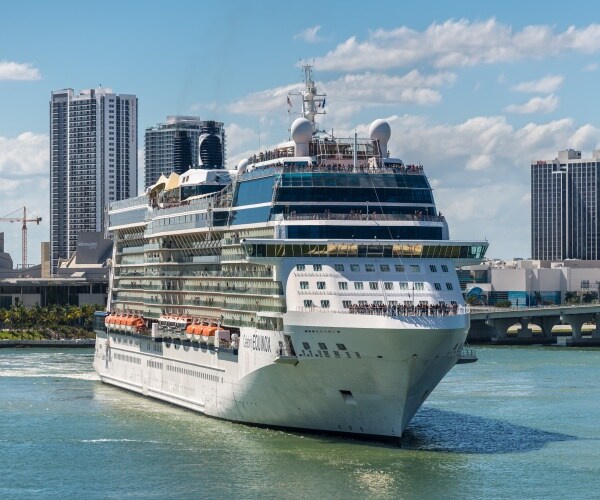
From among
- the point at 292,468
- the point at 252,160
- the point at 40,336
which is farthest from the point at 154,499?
the point at 40,336

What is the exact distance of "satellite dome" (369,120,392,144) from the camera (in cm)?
6488

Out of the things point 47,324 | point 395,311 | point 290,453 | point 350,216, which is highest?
point 350,216

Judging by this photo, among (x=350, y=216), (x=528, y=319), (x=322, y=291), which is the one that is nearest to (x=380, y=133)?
(x=350, y=216)

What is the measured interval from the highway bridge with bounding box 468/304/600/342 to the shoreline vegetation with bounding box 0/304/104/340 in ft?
133

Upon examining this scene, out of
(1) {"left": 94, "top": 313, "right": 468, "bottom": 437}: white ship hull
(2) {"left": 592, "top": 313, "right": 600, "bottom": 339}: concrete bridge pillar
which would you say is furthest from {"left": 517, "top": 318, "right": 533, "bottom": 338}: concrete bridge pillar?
(1) {"left": 94, "top": 313, "right": 468, "bottom": 437}: white ship hull

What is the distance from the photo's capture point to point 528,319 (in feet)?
507

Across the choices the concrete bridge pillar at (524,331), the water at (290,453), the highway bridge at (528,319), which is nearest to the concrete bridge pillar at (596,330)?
the highway bridge at (528,319)

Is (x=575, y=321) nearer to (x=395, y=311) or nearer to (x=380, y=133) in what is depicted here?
(x=380, y=133)

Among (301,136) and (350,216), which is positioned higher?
(301,136)

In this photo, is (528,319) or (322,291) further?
(528,319)

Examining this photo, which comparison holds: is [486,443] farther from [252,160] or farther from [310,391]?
[252,160]

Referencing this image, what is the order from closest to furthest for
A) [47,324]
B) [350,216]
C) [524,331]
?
[350,216], [47,324], [524,331]

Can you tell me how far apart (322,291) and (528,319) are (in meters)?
100

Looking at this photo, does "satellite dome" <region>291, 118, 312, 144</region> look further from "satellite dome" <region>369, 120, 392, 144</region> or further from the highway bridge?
the highway bridge
